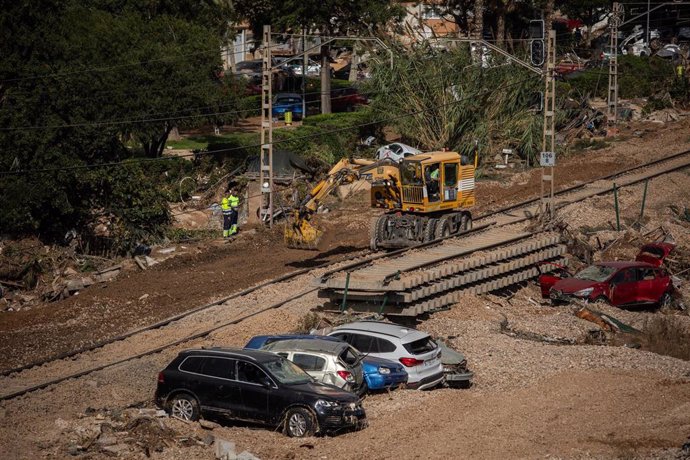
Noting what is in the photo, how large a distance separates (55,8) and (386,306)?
22967mm

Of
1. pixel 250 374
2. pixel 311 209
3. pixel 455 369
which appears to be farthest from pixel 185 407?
pixel 311 209

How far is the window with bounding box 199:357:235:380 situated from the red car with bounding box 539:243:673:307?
13.7 m

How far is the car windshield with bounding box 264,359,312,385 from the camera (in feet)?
60.4

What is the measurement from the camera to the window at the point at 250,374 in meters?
18.3

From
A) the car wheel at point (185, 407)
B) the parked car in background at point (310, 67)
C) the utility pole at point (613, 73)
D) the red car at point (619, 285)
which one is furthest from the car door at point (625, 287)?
the parked car in background at point (310, 67)

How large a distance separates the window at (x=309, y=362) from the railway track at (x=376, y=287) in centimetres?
546

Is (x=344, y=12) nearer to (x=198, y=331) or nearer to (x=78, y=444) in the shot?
(x=198, y=331)

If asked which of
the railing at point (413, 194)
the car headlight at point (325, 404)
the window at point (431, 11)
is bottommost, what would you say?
the car headlight at point (325, 404)

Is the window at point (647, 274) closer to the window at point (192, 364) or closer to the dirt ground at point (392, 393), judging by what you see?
the dirt ground at point (392, 393)

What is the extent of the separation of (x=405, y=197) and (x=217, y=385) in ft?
48.9

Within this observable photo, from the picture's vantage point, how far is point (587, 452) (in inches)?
648

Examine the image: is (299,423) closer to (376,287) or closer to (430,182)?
(376,287)

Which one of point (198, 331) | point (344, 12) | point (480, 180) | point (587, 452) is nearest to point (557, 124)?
point (480, 180)

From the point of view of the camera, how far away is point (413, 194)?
3238 cm
